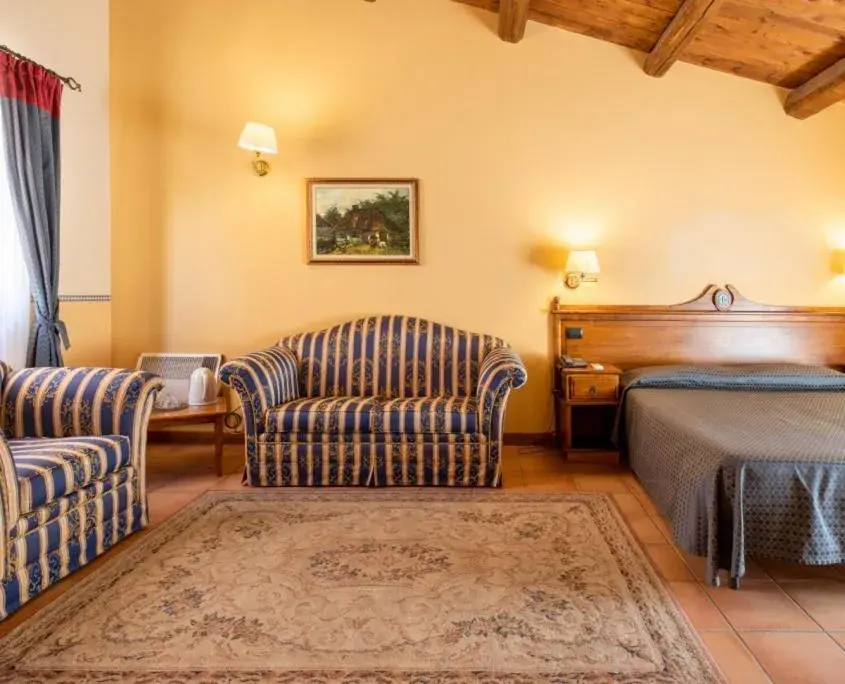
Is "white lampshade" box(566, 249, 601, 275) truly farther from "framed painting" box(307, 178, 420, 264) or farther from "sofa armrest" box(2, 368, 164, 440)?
"sofa armrest" box(2, 368, 164, 440)

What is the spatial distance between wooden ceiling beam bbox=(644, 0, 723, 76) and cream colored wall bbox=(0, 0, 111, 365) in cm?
377

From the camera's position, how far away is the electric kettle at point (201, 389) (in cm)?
364

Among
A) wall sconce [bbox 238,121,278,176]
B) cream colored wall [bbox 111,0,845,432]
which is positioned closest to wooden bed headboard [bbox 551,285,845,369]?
cream colored wall [bbox 111,0,845,432]

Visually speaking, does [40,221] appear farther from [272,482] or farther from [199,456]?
[272,482]

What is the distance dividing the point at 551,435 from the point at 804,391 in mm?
1615

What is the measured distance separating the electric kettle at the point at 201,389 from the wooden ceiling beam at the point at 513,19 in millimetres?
3117

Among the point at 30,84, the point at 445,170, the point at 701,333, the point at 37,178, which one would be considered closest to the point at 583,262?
the point at 701,333

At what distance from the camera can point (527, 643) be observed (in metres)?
1.75

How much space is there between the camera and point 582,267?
3783 mm

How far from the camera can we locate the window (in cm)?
325

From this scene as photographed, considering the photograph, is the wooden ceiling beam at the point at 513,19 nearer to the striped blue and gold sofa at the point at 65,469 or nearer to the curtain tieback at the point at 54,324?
the striped blue and gold sofa at the point at 65,469

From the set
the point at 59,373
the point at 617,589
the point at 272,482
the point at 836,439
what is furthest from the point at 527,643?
the point at 59,373

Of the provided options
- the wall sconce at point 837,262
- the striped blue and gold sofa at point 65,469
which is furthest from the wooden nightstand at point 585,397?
the striped blue and gold sofa at point 65,469

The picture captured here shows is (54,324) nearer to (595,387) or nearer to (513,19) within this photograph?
(595,387)
